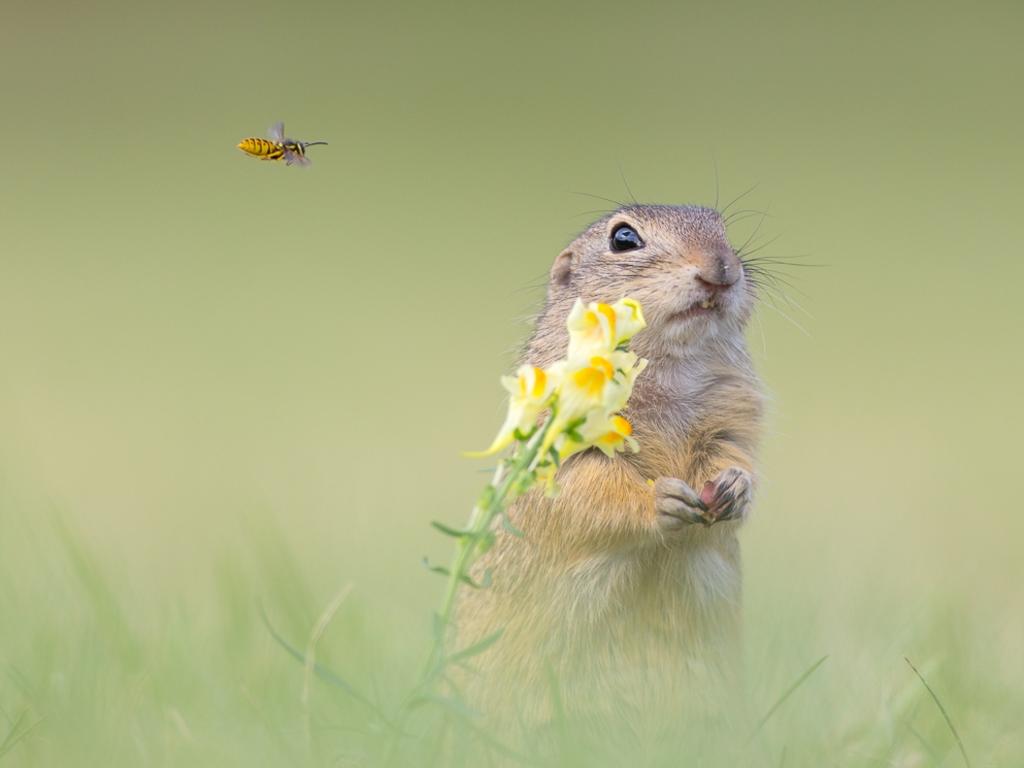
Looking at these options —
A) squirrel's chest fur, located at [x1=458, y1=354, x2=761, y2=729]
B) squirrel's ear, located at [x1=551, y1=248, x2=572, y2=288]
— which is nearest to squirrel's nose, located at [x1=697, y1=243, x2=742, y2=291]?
squirrel's chest fur, located at [x1=458, y1=354, x2=761, y2=729]

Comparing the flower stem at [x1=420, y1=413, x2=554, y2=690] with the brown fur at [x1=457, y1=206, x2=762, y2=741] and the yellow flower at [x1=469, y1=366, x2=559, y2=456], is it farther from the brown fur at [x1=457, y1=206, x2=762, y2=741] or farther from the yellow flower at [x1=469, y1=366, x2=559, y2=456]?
the brown fur at [x1=457, y1=206, x2=762, y2=741]

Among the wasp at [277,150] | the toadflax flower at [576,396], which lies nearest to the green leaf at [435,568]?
the toadflax flower at [576,396]

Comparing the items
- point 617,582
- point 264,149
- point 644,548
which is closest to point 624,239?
point 644,548

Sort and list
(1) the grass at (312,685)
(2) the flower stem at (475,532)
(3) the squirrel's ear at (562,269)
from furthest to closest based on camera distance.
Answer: (3) the squirrel's ear at (562,269), (1) the grass at (312,685), (2) the flower stem at (475,532)

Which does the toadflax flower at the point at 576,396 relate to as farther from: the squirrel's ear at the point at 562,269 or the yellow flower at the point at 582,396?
the squirrel's ear at the point at 562,269

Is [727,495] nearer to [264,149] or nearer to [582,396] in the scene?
[582,396]
